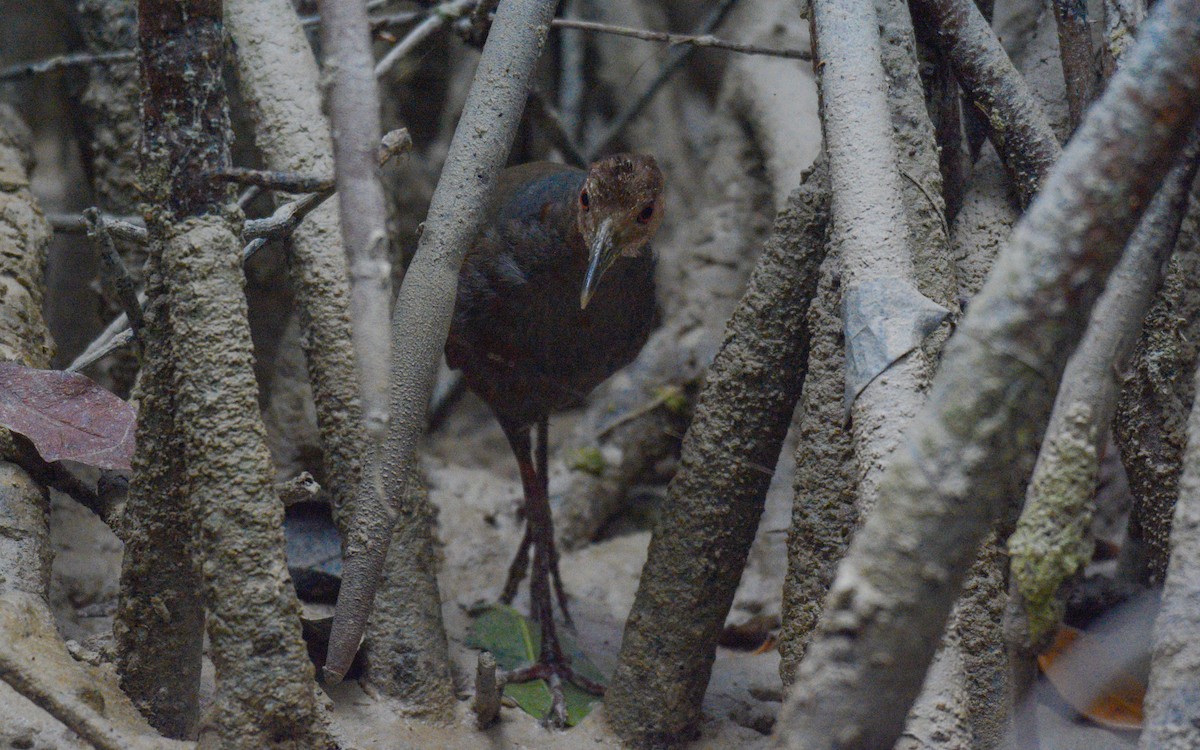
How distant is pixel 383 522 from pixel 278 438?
6.41ft

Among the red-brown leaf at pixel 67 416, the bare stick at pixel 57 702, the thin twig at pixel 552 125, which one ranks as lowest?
the bare stick at pixel 57 702

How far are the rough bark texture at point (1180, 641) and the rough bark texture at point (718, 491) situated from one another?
3.10 ft

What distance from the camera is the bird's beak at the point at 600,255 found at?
2.92 meters

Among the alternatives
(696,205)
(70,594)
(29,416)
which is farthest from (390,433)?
(696,205)

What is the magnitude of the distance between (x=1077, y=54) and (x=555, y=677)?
→ 6.75 ft

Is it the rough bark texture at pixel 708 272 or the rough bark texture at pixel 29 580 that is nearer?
the rough bark texture at pixel 29 580

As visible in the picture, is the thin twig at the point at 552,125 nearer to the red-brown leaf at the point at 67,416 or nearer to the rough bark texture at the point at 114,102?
the rough bark texture at the point at 114,102

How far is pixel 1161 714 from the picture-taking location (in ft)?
5.15

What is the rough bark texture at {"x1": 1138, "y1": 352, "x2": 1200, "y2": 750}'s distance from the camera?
1.54m

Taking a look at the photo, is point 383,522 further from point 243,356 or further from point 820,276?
point 820,276

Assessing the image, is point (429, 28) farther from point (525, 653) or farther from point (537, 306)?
point (525, 653)

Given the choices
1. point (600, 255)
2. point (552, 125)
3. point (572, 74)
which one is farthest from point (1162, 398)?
point (572, 74)

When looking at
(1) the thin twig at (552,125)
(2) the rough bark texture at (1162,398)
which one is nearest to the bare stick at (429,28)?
(1) the thin twig at (552,125)

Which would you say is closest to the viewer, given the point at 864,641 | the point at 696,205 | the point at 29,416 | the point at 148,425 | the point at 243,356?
the point at 864,641
